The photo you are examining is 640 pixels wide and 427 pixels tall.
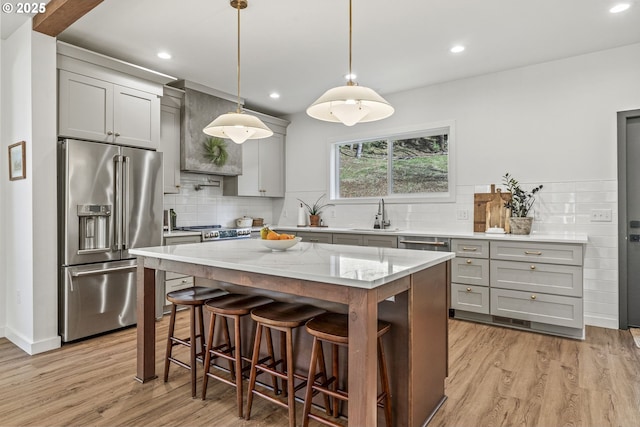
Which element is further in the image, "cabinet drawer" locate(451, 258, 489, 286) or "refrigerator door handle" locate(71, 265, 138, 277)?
"cabinet drawer" locate(451, 258, 489, 286)

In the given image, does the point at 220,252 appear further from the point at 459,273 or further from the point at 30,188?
the point at 459,273

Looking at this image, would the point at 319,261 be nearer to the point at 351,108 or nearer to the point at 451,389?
the point at 351,108

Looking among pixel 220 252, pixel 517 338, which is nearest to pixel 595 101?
pixel 517 338

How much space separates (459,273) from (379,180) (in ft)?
5.95

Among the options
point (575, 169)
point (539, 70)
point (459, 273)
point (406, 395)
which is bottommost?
point (406, 395)

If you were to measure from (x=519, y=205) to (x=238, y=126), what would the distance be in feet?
9.92

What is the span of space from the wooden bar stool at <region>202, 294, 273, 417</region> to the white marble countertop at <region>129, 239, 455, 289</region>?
0.29 m

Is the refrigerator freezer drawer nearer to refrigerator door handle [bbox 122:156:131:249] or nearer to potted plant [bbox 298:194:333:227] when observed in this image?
refrigerator door handle [bbox 122:156:131:249]

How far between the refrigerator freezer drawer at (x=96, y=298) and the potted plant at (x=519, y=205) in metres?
3.80

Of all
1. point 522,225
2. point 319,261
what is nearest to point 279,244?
point 319,261

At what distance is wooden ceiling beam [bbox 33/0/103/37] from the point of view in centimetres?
260

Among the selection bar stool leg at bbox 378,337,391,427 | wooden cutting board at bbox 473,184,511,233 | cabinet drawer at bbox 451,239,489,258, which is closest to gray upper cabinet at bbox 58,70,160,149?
bar stool leg at bbox 378,337,391,427

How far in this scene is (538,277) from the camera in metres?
3.42

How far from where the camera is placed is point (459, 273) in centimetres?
382
